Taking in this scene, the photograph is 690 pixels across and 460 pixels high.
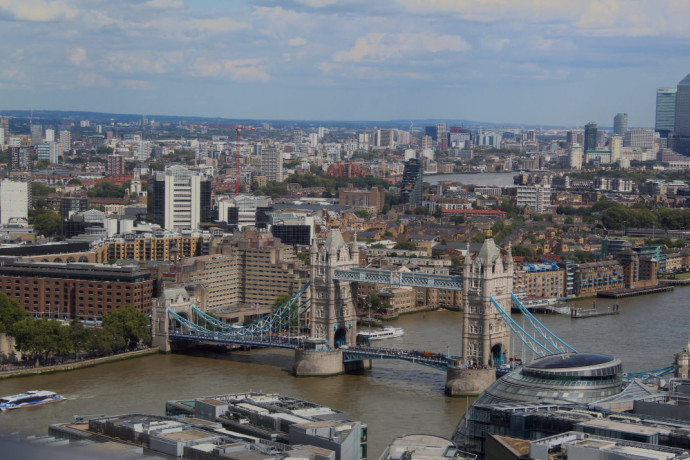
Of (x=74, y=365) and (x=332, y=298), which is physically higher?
(x=332, y=298)

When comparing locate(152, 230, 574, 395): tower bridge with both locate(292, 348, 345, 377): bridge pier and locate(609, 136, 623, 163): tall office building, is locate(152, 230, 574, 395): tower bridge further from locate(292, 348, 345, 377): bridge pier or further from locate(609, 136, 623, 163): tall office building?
locate(609, 136, 623, 163): tall office building

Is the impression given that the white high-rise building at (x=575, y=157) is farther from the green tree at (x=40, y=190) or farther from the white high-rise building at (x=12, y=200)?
the white high-rise building at (x=12, y=200)

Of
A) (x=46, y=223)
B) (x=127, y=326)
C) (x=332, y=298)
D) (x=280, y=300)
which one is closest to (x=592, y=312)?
(x=280, y=300)

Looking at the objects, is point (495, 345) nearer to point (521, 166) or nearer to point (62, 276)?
point (62, 276)

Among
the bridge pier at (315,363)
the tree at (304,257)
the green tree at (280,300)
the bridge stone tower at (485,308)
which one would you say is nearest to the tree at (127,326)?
the bridge pier at (315,363)

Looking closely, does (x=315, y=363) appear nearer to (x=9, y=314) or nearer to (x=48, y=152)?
(x=9, y=314)

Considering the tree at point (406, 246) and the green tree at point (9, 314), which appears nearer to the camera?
the green tree at point (9, 314)

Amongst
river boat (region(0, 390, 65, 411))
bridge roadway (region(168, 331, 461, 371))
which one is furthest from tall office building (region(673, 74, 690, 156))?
river boat (region(0, 390, 65, 411))
